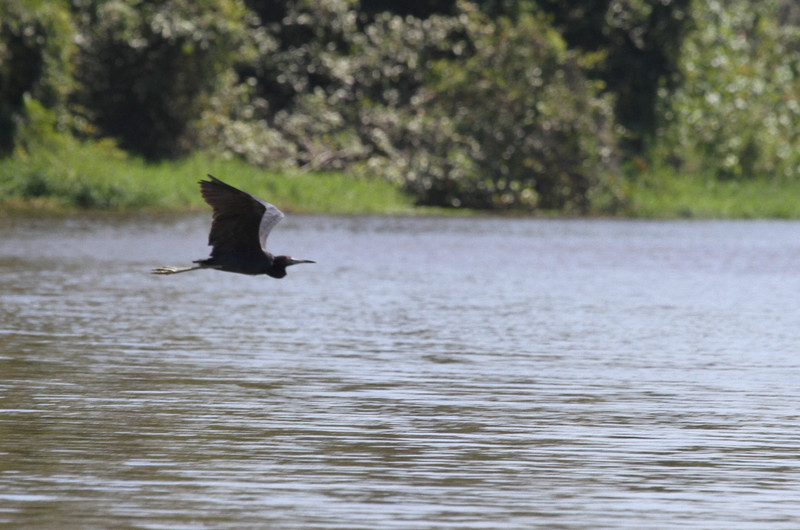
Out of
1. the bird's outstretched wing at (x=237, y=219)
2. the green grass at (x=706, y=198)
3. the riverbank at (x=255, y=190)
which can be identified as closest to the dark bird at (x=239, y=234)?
the bird's outstretched wing at (x=237, y=219)

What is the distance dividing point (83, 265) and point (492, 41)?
19605 mm

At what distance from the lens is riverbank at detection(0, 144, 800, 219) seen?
32594mm

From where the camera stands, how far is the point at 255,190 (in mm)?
35781

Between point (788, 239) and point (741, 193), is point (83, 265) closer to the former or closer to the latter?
point (788, 239)

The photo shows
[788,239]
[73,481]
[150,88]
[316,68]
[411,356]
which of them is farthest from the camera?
[316,68]

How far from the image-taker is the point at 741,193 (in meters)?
42.6

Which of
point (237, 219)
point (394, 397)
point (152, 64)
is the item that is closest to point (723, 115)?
point (152, 64)

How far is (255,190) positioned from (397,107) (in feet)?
24.5

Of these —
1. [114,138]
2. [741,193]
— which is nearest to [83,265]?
[114,138]

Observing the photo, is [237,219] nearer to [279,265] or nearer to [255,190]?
[279,265]

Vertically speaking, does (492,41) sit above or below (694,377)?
above

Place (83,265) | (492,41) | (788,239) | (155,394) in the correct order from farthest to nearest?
1. (492,41)
2. (788,239)
3. (83,265)
4. (155,394)

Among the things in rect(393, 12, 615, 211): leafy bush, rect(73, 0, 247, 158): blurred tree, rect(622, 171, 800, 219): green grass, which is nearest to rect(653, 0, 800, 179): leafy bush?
rect(622, 171, 800, 219): green grass

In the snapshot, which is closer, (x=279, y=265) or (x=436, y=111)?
(x=279, y=265)
